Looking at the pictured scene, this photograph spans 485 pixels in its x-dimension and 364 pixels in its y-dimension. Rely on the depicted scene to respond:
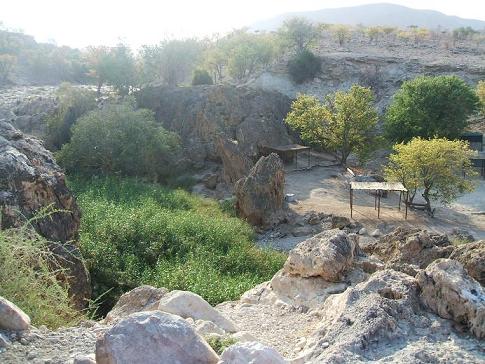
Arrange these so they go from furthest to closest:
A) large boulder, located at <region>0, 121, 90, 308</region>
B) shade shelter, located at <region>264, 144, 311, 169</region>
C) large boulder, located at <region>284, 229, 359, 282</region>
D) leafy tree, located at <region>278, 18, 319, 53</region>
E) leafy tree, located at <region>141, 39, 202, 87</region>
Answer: leafy tree, located at <region>278, 18, 319, 53</region>, leafy tree, located at <region>141, 39, 202, 87</region>, shade shelter, located at <region>264, 144, 311, 169</region>, large boulder, located at <region>0, 121, 90, 308</region>, large boulder, located at <region>284, 229, 359, 282</region>

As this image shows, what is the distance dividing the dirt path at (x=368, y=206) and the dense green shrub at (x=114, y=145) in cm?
636

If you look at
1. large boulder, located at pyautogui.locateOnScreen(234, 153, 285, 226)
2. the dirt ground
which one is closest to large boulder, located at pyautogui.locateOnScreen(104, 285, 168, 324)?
large boulder, located at pyautogui.locateOnScreen(234, 153, 285, 226)

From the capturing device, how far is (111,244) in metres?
13.6

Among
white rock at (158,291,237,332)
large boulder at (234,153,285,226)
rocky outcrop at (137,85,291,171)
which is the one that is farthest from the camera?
rocky outcrop at (137,85,291,171)

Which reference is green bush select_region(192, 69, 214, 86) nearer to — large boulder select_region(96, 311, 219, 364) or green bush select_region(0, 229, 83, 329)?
green bush select_region(0, 229, 83, 329)

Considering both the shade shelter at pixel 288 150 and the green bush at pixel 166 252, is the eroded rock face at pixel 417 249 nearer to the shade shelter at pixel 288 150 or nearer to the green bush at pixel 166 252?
the green bush at pixel 166 252

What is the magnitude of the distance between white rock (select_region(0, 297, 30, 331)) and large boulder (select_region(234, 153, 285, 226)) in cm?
1512

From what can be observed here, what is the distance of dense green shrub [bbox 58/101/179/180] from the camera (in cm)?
2372

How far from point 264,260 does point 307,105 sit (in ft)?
53.7

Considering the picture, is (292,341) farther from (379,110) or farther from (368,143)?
(379,110)

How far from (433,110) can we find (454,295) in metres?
25.5

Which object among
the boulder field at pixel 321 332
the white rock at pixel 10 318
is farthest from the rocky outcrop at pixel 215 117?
the white rock at pixel 10 318

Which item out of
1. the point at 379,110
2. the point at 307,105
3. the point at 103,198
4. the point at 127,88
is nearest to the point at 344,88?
the point at 379,110

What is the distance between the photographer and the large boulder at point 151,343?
12.6 feet
